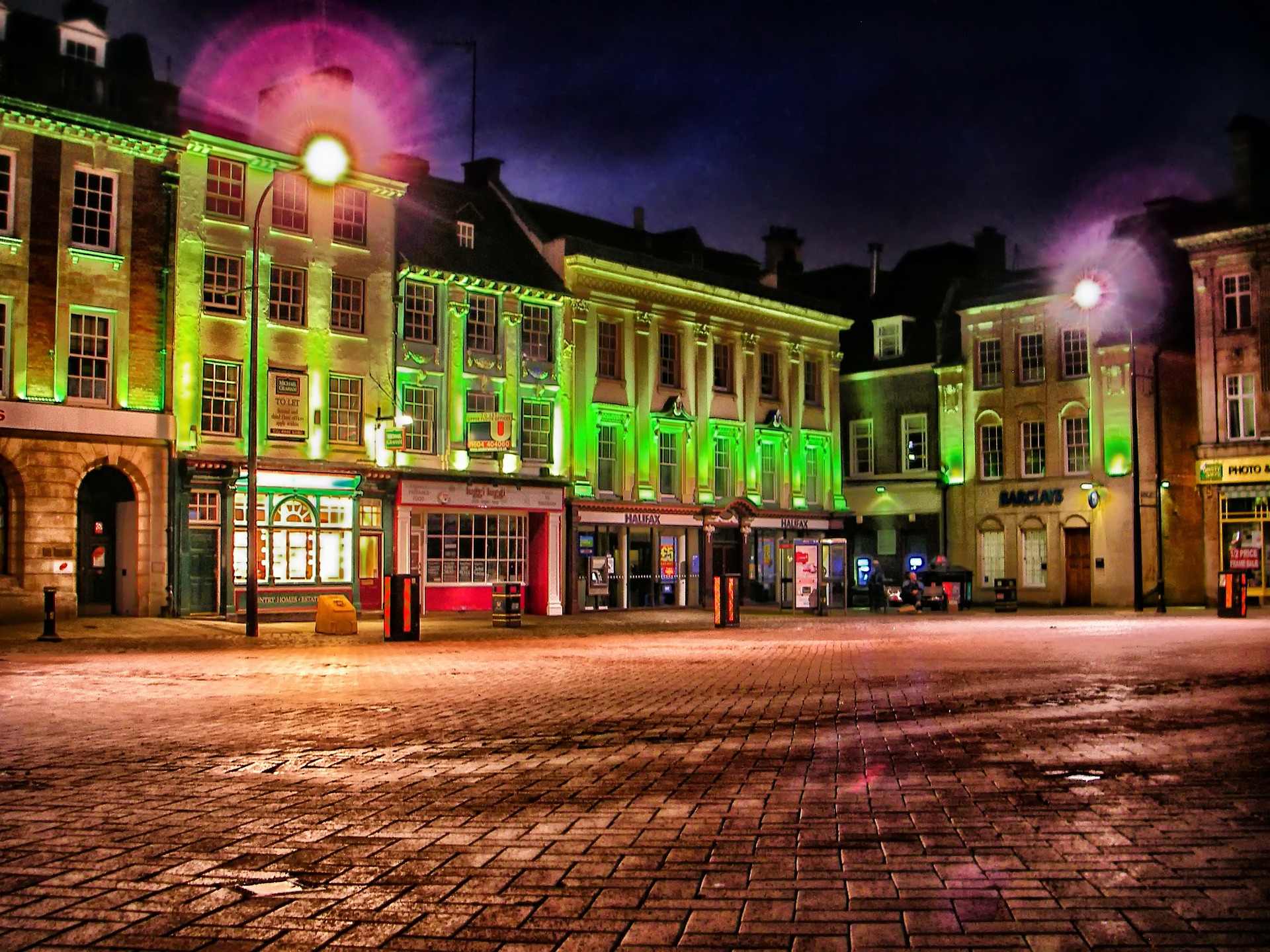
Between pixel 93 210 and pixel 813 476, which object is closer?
pixel 93 210

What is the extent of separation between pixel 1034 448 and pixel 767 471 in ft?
31.9

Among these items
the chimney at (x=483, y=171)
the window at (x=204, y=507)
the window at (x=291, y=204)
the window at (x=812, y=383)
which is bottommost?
the window at (x=204, y=507)

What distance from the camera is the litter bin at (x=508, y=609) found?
2981 centimetres

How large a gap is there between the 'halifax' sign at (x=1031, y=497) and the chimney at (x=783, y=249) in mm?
14529

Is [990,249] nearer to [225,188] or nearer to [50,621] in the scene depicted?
[225,188]

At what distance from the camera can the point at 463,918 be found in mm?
4789

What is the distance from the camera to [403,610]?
2384 cm

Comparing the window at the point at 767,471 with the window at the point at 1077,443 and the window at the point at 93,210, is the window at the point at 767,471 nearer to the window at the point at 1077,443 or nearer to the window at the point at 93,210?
the window at the point at 1077,443

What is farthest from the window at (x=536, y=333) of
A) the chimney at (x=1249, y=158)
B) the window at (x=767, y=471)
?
the chimney at (x=1249, y=158)

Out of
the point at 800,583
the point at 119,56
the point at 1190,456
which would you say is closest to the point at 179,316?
the point at 119,56

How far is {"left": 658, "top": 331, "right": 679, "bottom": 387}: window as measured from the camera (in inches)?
1663

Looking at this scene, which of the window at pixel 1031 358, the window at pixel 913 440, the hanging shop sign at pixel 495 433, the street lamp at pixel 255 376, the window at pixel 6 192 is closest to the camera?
the street lamp at pixel 255 376

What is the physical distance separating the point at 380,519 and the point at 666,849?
28.7 m

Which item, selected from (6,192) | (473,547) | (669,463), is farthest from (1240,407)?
(6,192)
